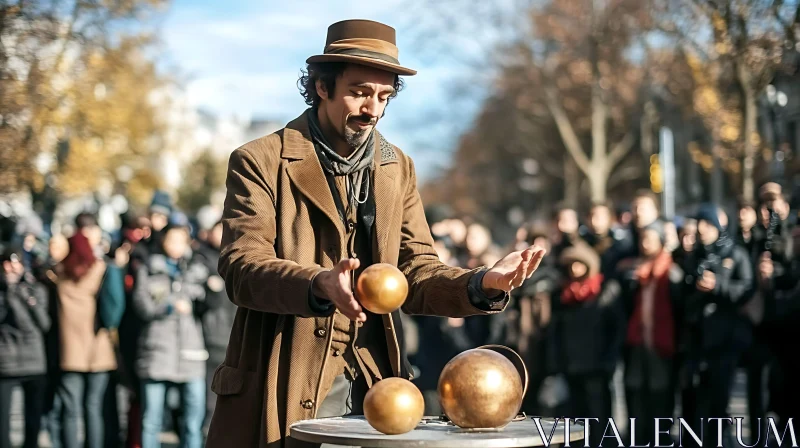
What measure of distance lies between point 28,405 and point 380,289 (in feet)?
26.8

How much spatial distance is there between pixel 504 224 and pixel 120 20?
177ft

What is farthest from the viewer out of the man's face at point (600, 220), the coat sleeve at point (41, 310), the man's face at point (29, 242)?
the man's face at point (29, 242)

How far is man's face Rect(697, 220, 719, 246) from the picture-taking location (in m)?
11.8

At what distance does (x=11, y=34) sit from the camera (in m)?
11.4

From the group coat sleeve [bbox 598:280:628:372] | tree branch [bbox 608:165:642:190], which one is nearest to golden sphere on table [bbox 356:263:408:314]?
coat sleeve [bbox 598:280:628:372]

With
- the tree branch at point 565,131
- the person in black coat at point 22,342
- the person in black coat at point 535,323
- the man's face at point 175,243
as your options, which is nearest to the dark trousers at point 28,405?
the person in black coat at point 22,342

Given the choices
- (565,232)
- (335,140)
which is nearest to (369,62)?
(335,140)

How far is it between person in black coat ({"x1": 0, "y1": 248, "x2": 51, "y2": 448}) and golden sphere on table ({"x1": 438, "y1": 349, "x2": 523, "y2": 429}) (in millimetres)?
7571

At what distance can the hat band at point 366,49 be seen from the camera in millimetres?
4930

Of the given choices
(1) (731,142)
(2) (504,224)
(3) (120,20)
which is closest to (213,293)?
(3) (120,20)

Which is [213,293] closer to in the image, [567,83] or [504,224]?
[567,83]

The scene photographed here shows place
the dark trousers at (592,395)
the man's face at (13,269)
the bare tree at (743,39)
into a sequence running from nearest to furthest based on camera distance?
1. the man's face at (13,269)
2. the dark trousers at (592,395)
3. the bare tree at (743,39)

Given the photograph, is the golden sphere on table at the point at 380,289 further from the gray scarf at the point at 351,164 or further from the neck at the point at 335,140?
the neck at the point at 335,140

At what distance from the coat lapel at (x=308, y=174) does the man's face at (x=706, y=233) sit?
7.34 m
